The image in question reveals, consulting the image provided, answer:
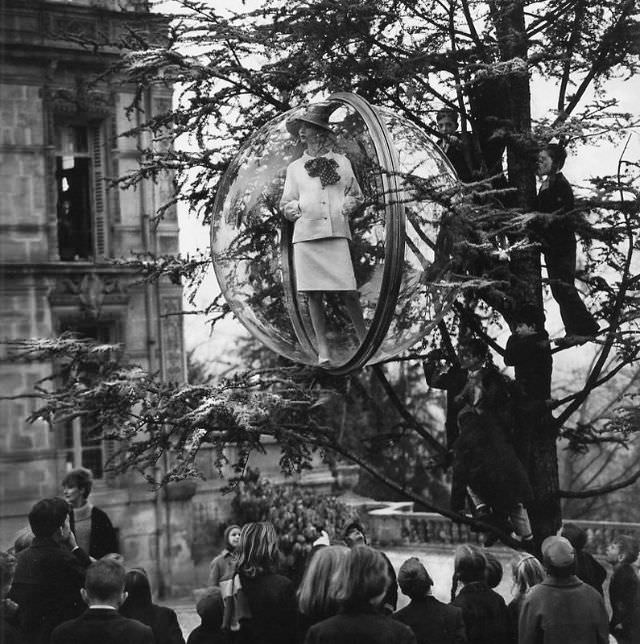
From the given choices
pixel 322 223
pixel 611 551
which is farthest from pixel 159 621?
pixel 611 551

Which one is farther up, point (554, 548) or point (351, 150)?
point (351, 150)

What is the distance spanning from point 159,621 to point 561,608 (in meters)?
1.80

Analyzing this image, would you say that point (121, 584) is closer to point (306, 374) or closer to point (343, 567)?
point (343, 567)

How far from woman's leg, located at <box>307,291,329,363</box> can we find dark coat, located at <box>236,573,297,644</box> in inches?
38.1

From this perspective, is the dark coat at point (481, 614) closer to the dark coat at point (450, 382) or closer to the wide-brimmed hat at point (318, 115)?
the dark coat at point (450, 382)

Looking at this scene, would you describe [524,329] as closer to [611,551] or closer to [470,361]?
[470,361]

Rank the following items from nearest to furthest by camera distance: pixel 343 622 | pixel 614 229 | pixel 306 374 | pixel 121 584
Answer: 1. pixel 343 622
2. pixel 121 584
3. pixel 614 229
4. pixel 306 374

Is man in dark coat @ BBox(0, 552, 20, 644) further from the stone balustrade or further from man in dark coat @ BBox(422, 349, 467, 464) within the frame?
the stone balustrade

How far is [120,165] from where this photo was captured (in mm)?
16984

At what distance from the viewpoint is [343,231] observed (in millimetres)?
4562

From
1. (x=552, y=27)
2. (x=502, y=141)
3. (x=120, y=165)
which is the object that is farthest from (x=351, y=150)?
(x=120, y=165)

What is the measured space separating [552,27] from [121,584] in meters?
3.71

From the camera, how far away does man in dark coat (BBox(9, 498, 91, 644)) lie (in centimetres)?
518

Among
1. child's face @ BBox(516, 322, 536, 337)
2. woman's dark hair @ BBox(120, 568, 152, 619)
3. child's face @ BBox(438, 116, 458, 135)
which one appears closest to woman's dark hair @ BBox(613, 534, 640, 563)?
child's face @ BBox(516, 322, 536, 337)
